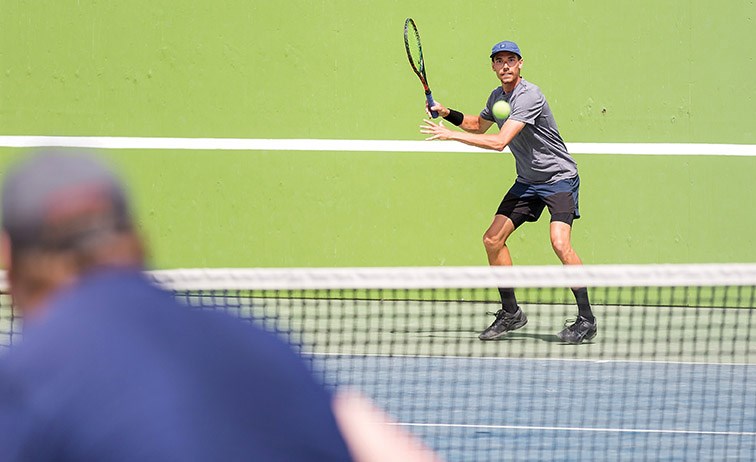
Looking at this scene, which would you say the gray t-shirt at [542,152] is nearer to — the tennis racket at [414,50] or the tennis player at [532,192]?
the tennis player at [532,192]

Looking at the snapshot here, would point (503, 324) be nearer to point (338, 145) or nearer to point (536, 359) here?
point (536, 359)

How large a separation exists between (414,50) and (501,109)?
1.59 meters

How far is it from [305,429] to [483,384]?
519cm

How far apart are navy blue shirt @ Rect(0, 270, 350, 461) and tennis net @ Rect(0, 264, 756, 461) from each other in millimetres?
2047

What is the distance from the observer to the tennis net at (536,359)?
4375 millimetres

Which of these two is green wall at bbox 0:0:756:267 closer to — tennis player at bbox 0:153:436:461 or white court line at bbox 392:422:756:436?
white court line at bbox 392:422:756:436

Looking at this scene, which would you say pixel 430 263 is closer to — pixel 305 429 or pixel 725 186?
pixel 725 186

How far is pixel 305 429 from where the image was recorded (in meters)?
1.38

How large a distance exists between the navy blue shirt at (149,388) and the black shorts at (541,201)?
6.27 metres

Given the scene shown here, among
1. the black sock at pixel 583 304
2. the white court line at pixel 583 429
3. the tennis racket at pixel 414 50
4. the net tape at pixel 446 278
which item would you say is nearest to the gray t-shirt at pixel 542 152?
the tennis racket at pixel 414 50

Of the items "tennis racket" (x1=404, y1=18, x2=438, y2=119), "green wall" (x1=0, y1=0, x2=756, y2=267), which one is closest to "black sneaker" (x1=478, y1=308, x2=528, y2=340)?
"tennis racket" (x1=404, y1=18, x2=438, y2=119)

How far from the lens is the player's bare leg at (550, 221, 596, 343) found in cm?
748

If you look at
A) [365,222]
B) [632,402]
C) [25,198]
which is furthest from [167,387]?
[365,222]

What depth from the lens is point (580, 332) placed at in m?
7.54
